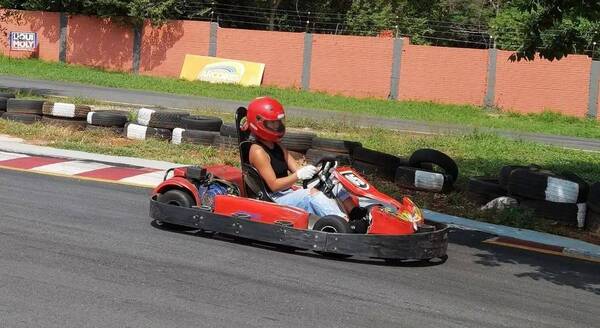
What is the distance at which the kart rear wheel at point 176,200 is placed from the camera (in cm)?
672

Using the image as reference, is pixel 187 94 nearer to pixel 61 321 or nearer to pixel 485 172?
pixel 485 172

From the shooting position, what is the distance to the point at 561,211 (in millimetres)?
8008

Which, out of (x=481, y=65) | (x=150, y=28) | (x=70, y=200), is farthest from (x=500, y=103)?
(x=70, y=200)

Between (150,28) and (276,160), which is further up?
(150,28)

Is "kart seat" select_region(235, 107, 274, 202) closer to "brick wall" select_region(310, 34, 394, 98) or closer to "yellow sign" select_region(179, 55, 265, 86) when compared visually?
"brick wall" select_region(310, 34, 394, 98)

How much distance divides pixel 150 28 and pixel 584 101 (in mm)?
16785

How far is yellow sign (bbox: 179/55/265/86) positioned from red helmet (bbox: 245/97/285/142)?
2225 cm

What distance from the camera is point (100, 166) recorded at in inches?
386

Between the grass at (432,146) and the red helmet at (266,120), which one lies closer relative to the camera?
the red helmet at (266,120)

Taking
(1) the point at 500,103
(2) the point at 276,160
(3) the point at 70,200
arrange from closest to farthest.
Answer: (2) the point at 276,160, (3) the point at 70,200, (1) the point at 500,103

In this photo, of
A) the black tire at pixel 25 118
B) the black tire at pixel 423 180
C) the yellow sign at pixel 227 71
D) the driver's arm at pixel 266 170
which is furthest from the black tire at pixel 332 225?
the yellow sign at pixel 227 71

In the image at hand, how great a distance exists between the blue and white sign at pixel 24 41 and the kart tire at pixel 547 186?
94.8 ft

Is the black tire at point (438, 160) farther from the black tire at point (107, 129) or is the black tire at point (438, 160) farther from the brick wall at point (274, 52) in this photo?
the brick wall at point (274, 52)

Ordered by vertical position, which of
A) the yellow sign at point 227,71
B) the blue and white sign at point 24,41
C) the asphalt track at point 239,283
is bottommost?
the asphalt track at point 239,283
